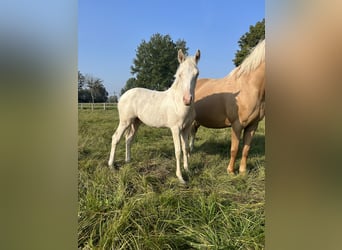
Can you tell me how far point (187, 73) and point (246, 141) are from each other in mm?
906

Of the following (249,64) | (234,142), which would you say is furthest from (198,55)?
(234,142)

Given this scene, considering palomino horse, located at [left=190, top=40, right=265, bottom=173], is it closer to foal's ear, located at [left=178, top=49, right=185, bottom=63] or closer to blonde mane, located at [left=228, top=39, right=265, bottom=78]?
blonde mane, located at [left=228, top=39, right=265, bottom=78]

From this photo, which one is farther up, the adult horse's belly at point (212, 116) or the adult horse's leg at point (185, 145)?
the adult horse's belly at point (212, 116)

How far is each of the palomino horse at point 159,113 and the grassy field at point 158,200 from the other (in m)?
0.09

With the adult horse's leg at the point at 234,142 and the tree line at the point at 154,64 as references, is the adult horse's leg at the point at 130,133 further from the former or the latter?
the adult horse's leg at the point at 234,142

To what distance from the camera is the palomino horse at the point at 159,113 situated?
7.03ft

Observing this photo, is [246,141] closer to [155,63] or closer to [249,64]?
[249,64]

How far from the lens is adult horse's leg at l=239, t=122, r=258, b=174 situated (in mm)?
2299

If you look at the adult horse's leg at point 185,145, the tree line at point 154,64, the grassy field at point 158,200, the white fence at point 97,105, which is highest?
the tree line at point 154,64

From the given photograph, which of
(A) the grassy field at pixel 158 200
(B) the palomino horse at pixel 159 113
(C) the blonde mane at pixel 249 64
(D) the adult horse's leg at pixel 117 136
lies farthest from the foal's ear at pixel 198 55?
(D) the adult horse's leg at pixel 117 136
